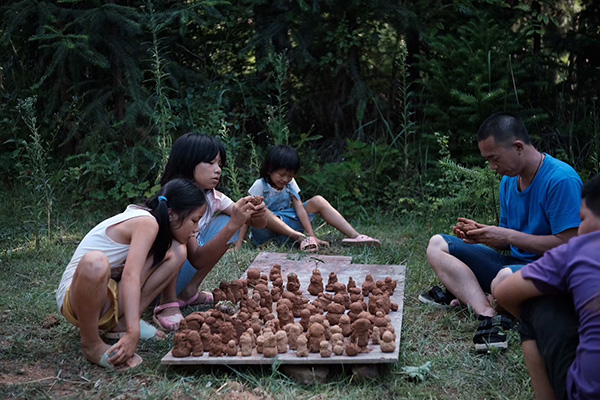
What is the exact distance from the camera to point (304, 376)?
131 inches

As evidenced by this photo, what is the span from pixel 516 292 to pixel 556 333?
0.73ft

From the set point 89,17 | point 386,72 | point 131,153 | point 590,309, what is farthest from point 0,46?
point 590,309

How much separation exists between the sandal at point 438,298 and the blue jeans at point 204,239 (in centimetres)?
155

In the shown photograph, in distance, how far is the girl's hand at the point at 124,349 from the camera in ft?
11.1

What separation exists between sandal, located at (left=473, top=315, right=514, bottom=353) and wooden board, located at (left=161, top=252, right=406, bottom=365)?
0.43 meters

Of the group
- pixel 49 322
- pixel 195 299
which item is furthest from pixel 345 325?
pixel 49 322

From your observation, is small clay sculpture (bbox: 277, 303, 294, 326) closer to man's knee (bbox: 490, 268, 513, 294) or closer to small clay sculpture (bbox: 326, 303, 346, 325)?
small clay sculpture (bbox: 326, 303, 346, 325)

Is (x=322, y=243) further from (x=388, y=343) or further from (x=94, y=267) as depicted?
(x=94, y=267)

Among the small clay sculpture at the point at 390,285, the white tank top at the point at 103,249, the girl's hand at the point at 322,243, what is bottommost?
the girl's hand at the point at 322,243

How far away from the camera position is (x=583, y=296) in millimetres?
2373

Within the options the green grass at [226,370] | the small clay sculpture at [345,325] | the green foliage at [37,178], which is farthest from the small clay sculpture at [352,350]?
the green foliage at [37,178]

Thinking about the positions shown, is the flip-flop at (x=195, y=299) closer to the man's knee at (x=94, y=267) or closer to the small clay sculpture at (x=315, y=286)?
the small clay sculpture at (x=315, y=286)

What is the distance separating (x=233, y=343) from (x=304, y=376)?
1.30 ft

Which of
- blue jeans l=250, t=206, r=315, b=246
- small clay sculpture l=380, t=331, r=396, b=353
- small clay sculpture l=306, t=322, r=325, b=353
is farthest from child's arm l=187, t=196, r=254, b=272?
blue jeans l=250, t=206, r=315, b=246
